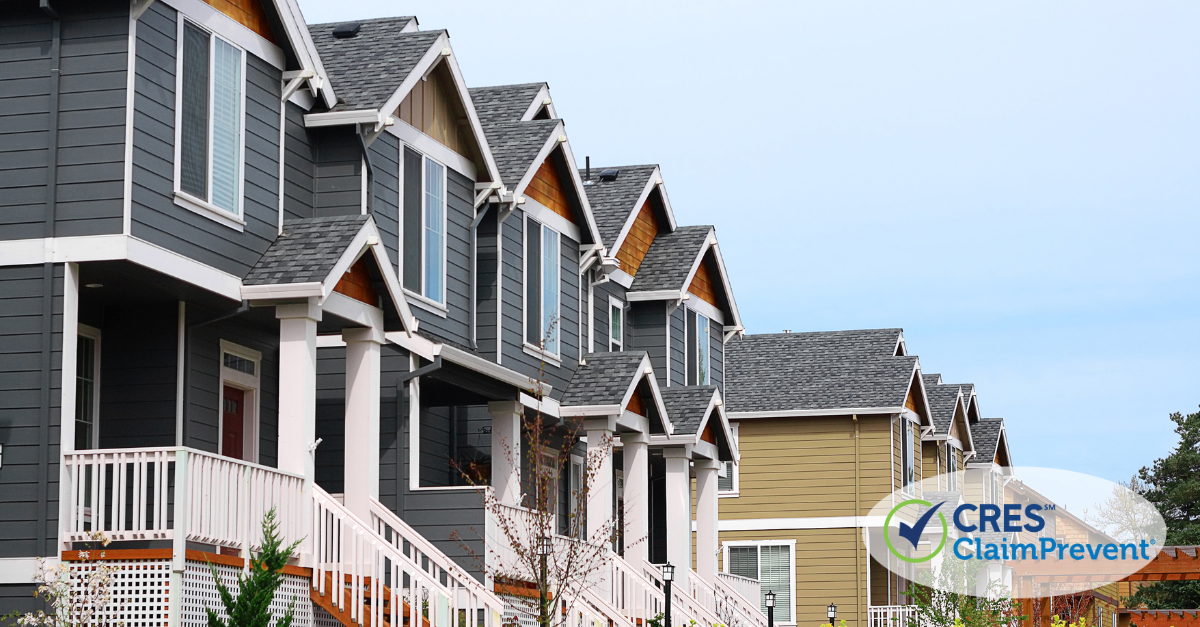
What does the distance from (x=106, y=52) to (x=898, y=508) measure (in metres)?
30.9

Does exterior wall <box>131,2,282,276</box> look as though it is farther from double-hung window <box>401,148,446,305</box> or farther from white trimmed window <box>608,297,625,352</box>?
white trimmed window <box>608,297,625,352</box>

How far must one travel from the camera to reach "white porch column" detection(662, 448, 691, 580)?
27.7m

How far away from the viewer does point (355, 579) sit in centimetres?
1620

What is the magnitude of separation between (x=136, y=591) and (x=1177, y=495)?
53.9m

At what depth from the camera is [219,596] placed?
48.3ft

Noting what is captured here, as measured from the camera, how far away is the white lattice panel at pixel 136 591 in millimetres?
14031

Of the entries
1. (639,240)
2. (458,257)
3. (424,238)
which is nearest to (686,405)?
(639,240)

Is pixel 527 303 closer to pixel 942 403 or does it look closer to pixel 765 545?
pixel 765 545

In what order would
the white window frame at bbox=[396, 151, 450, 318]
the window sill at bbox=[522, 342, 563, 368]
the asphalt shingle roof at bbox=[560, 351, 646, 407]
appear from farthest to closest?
1. the asphalt shingle roof at bbox=[560, 351, 646, 407]
2. the window sill at bbox=[522, 342, 563, 368]
3. the white window frame at bbox=[396, 151, 450, 318]

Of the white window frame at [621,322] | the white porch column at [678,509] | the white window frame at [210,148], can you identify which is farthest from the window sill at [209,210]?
the white window frame at [621,322]

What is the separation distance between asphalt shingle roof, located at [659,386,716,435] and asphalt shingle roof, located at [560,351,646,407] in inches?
95.1

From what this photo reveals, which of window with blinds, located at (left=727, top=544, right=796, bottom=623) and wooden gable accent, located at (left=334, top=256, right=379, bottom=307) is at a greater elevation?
wooden gable accent, located at (left=334, top=256, right=379, bottom=307)

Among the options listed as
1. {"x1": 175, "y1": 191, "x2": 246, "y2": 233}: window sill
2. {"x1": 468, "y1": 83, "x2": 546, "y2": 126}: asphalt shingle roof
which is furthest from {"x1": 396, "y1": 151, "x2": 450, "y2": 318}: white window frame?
{"x1": 468, "y1": 83, "x2": 546, "y2": 126}: asphalt shingle roof

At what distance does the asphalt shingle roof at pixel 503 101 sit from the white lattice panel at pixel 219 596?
12481mm
